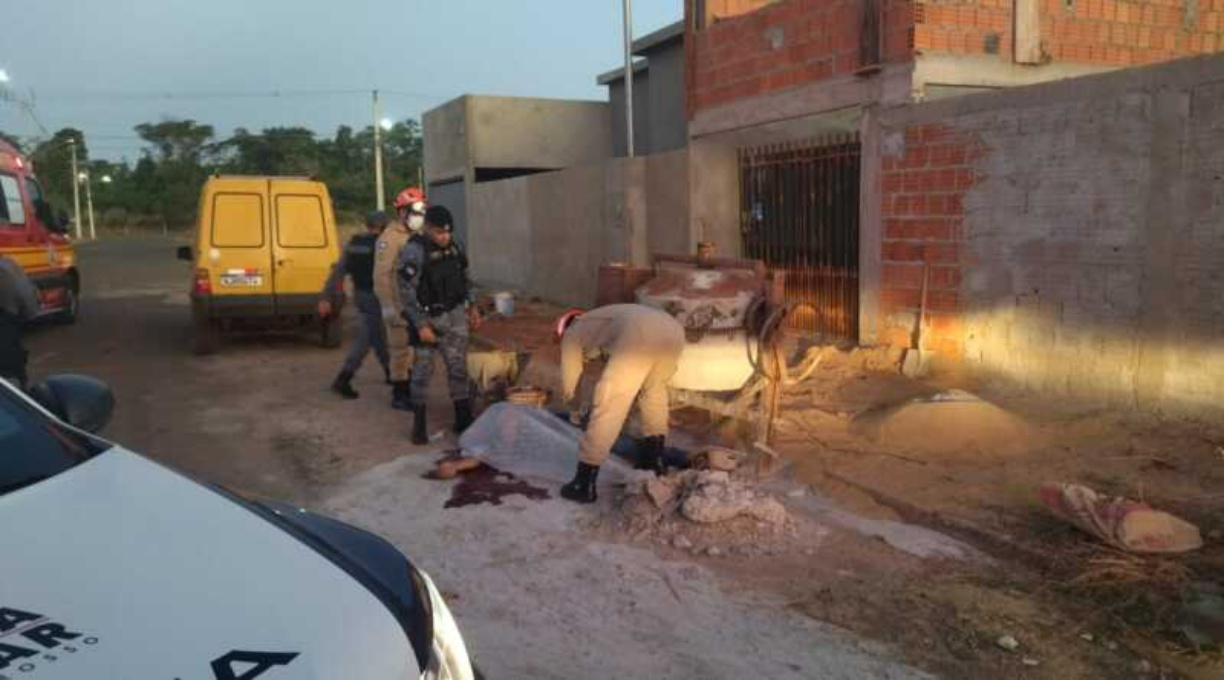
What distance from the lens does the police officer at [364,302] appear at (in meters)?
8.86

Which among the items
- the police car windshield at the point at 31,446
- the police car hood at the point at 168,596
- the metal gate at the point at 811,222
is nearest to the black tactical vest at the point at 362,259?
the metal gate at the point at 811,222

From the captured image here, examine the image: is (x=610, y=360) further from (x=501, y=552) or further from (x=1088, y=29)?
(x=1088, y=29)

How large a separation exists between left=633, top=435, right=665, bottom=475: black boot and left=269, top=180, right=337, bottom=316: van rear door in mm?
6962

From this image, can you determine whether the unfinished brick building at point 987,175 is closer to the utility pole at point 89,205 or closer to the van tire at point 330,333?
the van tire at point 330,333

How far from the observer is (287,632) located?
193 cm

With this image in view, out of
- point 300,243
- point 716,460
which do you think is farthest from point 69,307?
point 716,460

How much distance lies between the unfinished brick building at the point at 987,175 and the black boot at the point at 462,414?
368cm

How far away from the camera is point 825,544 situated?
483 centimetres

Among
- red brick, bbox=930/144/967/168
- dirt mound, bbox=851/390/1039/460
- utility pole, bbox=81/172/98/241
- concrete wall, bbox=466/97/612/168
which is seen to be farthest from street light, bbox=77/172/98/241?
dirt mound, bbox=851/390/1039/460

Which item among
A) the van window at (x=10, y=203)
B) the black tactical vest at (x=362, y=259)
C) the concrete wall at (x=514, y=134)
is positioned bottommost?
the black tactical vest at (x=362, y=259)

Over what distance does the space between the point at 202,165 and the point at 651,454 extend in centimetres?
6949

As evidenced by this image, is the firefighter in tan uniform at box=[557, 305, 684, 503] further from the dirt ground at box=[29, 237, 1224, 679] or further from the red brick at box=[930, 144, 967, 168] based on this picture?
the red brick at box=[930, 144, 967, 168]

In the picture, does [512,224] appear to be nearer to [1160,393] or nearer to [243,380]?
[243,380]

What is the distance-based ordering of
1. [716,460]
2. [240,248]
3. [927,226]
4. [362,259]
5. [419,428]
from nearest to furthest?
[716,460]
[419,428]
[927,226]
[362,259]
[240,248]
